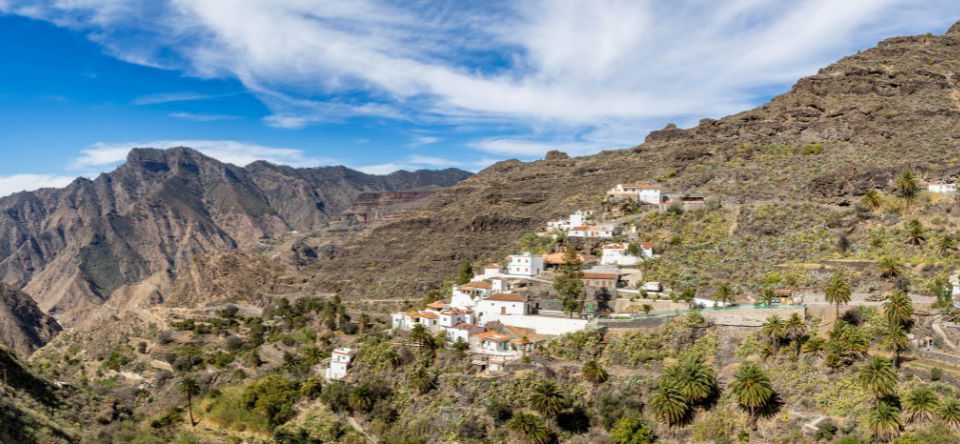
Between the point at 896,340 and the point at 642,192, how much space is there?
4846 centimetres

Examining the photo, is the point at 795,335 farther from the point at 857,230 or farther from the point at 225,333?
the point at 225,333

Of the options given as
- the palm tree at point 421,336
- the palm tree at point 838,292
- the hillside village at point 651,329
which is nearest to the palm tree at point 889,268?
the hillside village at point 651,329

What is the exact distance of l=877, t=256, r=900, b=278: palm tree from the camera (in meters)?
51.1

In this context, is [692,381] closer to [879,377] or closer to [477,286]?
[879,377]

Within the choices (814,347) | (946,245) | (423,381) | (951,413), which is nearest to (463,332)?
(423,381)

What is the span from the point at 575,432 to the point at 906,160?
56.7 metres

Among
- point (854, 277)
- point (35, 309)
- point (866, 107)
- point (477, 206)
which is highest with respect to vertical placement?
point (866, 107)

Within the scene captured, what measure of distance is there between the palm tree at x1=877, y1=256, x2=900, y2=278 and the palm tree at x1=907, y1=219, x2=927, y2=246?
243 inches

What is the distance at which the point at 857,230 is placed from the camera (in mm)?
62938

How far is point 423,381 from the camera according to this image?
54.2 m

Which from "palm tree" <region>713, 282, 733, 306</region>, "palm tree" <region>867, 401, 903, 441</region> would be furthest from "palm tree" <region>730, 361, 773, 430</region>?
"palm tree" <region>713, 282, 733, 306</region>

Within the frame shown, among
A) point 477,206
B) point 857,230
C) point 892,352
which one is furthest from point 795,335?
point 477,206

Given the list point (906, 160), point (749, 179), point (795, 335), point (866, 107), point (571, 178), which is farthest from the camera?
point (571, 178)

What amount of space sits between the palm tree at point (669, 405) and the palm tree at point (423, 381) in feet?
60.3
